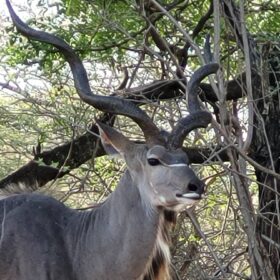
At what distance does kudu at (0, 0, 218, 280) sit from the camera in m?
4.11

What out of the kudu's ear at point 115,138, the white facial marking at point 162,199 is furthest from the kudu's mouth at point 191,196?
the kudu's ear at point 115,138

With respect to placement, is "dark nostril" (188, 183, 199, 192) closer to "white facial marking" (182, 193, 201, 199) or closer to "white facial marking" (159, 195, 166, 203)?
"white facial marking" (182, 193, 201, 199)

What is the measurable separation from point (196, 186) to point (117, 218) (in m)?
0.55

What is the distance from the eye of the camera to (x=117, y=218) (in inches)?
167

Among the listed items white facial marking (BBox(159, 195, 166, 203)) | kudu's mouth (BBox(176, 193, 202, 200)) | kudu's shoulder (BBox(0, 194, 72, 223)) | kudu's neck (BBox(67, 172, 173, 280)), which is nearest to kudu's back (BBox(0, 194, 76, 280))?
kudu's shoulder (BBox(0, 194, 72, 223))

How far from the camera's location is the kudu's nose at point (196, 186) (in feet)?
12.7

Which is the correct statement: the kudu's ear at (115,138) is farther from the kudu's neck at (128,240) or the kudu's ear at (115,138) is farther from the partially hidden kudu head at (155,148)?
the kudu's neck at (128,240)

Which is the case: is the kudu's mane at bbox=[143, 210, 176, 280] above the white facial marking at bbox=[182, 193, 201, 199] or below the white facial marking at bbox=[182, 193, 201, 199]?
below

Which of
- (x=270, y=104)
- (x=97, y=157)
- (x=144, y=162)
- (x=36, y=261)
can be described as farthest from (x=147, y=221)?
(x=97, y=157)

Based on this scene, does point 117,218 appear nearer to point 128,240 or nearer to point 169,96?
point 128,240

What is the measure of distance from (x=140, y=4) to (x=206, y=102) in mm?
826

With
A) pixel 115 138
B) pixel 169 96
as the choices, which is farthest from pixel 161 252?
pixel 169 96

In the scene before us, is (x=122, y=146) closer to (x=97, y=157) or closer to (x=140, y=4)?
(x=140, y=4)

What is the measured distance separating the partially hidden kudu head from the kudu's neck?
0.07 m
